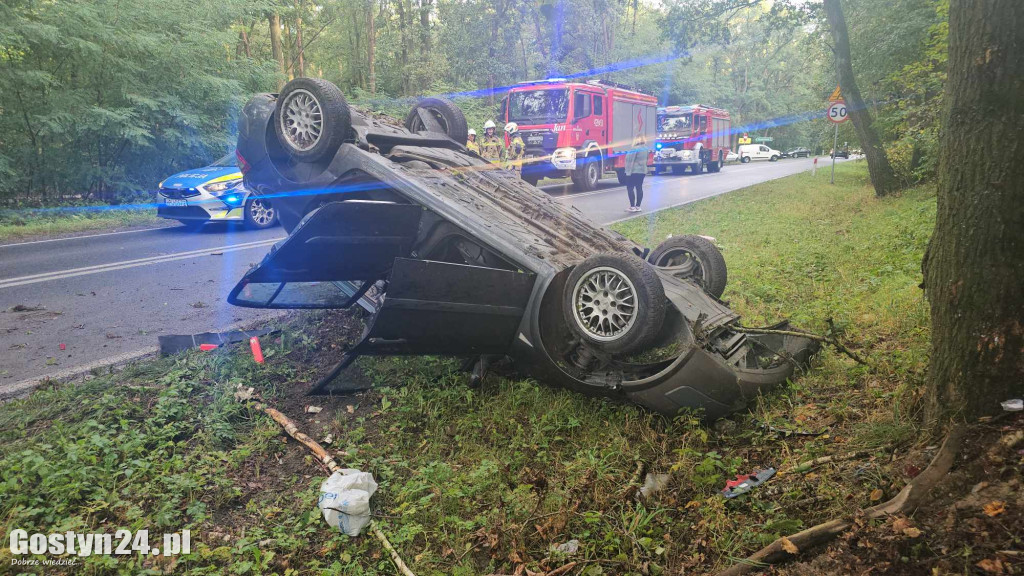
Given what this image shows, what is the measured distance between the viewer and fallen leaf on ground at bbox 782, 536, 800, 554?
7.01 ft

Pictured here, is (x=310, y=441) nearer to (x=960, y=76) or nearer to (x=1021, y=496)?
(x=1021, y=496)

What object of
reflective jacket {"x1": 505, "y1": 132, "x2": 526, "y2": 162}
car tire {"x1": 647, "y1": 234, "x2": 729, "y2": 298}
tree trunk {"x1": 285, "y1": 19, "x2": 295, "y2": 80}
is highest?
tree trunk {"x1": 285, "y1": 19, "x2": 295, "y2": 80}

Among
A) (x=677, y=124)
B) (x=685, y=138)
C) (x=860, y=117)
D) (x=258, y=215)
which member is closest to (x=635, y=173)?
(x=860, y=117)

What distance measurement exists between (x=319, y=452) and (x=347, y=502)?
0.61 meters

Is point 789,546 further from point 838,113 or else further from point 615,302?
point 838,113

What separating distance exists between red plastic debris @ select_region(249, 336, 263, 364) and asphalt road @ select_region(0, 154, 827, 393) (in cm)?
84

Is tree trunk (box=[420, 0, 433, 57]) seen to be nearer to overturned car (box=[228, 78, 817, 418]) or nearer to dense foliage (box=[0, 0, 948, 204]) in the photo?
dense foliage (box=[0, 0, 948, 204])

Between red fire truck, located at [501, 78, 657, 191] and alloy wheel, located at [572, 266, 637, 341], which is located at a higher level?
red fire truck, located at [501, 78, 657, 191]

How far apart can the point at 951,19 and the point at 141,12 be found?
15231mm

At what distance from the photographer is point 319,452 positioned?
327 centimetres

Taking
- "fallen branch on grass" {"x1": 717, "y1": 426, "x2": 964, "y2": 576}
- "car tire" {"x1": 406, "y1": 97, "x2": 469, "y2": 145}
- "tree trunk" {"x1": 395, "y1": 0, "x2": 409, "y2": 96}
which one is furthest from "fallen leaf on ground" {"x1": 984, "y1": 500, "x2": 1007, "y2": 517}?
"tree trunk" {"x1": 395, "y1": 0, "x2": 409, "y2": 96}

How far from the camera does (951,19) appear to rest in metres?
2.32

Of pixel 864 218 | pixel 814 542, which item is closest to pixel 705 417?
pixel 814 542

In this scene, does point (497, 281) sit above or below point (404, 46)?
below
